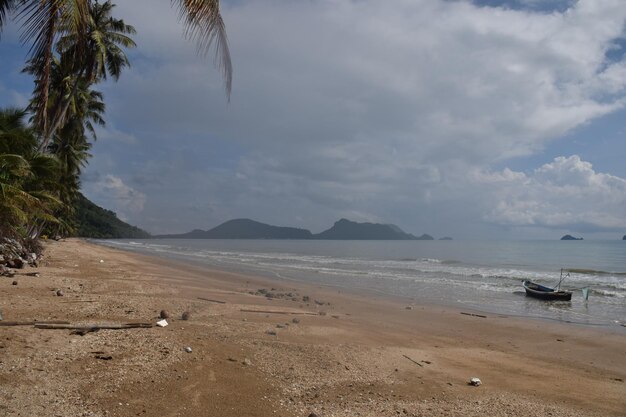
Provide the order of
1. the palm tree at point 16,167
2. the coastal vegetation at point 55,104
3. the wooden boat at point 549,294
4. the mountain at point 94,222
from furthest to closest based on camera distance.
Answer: the mountain at point 94,222 < the wooden boat at point 549,294 < the palm tree at point 16,167 < the coastal vegetation at point 55,104

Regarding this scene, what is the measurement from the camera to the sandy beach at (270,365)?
4.83m

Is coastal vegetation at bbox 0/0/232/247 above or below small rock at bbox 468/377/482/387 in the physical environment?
above

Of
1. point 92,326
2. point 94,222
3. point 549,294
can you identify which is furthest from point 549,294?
point 94,222

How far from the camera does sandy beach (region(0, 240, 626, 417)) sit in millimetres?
4832

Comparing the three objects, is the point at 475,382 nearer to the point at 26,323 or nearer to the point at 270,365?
the point at 270,365

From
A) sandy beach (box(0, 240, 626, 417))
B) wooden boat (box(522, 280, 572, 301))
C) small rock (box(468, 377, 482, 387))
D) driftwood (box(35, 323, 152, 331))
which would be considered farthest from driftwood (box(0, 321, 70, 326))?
wooden boat (box(522, 280, 572, 301))

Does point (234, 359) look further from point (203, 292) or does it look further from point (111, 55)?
point (111, 55)

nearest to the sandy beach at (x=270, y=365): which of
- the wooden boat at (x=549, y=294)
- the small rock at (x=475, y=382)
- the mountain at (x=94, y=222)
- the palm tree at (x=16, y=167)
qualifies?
the small rock at (x=475, y=382)

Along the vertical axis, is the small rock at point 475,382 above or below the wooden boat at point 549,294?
below

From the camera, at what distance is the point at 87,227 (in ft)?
340

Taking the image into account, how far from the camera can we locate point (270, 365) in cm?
633

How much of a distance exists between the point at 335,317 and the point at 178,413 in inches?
307

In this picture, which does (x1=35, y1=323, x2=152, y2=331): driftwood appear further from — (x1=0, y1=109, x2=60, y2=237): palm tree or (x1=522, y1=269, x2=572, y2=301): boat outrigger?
(x1=522, y1=269, x2=572, y2=301): boat outrigger

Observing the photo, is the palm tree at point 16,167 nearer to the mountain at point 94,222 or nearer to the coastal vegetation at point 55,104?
the coastal vegetation at point 55,104
